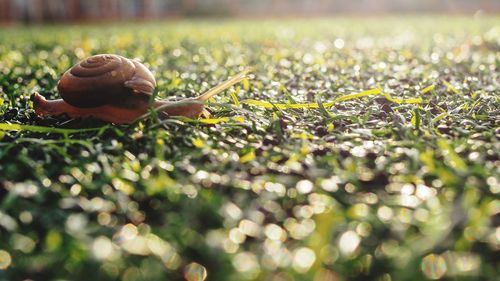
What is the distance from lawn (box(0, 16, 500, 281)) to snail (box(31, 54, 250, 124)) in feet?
0.17

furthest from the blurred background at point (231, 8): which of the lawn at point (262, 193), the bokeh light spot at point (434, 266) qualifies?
the bokeh light spot at point (434, 266)

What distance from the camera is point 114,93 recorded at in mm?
1848

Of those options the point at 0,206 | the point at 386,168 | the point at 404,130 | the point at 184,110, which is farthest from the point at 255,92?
the point at 0,206

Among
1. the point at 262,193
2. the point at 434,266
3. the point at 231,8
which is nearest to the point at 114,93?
the point at 262,193

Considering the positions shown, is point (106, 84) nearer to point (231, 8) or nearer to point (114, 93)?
point (114, 93)

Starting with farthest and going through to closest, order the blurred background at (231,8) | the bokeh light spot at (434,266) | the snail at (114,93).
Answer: the blurred background at (231,8)
the snail at (114,93)
the bokeh light spot at (434,266)

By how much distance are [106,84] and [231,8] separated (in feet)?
53.7

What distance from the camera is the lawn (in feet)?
3.30

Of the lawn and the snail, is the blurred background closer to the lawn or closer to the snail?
the snail

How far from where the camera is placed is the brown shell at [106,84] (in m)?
1.85

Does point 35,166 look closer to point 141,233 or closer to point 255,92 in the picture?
point 141,233

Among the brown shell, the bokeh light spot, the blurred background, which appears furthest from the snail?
the blurred background

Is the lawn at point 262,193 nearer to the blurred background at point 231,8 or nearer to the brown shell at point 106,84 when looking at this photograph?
the brown shell at point 106,84

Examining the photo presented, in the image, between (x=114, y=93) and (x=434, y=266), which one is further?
(x=114, y=93)
